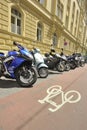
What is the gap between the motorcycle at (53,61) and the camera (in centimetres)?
1046

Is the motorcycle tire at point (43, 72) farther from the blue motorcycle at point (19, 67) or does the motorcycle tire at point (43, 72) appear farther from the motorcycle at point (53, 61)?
the blue motorcycle at point (19, 67)

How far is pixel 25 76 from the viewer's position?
6.29 meters

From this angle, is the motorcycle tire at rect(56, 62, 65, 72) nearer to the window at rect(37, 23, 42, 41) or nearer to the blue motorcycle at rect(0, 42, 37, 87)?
the blue motorcycle at rect(0, 42, 37, 87)

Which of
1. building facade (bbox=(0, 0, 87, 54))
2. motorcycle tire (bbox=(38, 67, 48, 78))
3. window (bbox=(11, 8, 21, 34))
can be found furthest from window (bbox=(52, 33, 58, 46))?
motorcycle tire (bbox=(38, 67, 48, 78))

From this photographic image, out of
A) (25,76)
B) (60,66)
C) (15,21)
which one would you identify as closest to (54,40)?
(15,21)

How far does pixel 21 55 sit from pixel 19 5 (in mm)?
8527

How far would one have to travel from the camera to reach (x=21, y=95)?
17.4ft

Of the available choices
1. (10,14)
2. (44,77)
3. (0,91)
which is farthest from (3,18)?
(0,91)

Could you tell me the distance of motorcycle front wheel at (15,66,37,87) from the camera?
245 inches

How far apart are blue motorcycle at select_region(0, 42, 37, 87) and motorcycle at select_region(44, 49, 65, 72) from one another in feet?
13.7

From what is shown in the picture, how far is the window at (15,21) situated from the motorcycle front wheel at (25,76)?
788cm

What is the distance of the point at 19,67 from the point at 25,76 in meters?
0.38

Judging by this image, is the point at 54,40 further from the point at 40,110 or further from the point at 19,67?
the point at 40,110

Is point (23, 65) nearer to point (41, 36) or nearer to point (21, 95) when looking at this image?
point (21, 95)
